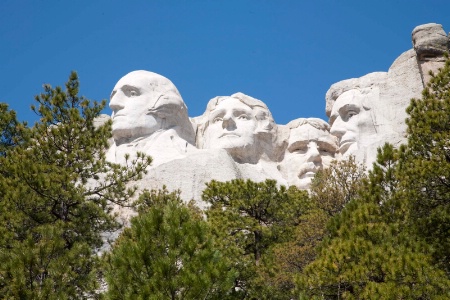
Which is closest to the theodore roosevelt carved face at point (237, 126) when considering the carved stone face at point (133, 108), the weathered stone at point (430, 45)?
the carved stone face at point (133, 108)

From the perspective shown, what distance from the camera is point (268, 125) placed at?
121 ft

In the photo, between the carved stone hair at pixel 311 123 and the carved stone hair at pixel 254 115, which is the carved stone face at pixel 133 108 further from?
the carved stone hair at pixel 311 123

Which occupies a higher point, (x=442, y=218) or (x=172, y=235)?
(x=442, y=218)

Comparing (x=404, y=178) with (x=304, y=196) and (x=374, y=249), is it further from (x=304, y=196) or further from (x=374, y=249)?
(x=304, y=196)

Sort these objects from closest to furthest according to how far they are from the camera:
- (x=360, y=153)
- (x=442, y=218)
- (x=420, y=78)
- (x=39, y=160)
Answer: (x=442, y=218), (x=39, y=160), (x=360, y=153), (x=420, y=78)

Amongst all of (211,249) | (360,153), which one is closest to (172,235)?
(211,249)

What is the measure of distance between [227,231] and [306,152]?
20.2 metres

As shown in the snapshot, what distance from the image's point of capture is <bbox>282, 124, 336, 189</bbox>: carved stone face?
117 feet

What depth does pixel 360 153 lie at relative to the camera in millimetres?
31469

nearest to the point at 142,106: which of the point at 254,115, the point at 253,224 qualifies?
the point at 254,115

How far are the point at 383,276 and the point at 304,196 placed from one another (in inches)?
375

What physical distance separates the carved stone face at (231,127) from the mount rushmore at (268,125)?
6 cm

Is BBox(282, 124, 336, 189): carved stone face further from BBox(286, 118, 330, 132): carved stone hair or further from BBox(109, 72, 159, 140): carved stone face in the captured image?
BBox(109, 72, 159, 140): carved stone face

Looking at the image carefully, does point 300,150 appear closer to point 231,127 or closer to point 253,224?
point 231,127
